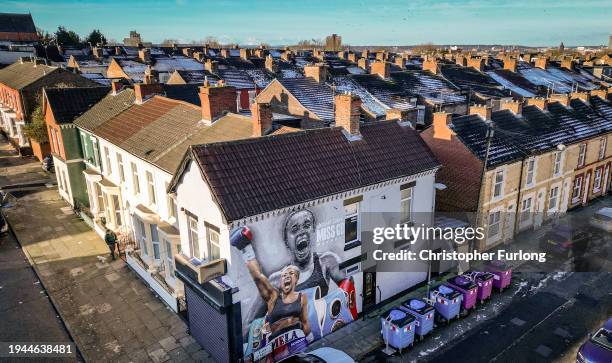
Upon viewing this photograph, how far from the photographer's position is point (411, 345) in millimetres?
16000

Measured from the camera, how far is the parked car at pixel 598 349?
13.7m

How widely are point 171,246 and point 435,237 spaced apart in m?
12.0

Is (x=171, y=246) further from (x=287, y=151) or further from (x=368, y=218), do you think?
(x=368, y=218)

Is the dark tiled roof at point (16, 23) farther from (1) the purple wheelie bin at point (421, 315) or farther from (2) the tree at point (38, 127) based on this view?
(1) the purple wheelie bin at point (421, 315)

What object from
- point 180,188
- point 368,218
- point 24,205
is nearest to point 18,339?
point 180,188

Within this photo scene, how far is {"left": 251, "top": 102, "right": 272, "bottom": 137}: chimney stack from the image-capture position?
57.0ft

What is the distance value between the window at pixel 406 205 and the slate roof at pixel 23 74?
3846 centimetres

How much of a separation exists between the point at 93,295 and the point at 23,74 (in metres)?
38.2

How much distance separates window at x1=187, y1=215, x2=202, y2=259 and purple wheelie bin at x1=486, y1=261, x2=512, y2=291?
1345 cm

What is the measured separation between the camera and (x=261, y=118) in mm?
17469

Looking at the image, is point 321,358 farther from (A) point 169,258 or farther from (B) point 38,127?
(B) point 38,127

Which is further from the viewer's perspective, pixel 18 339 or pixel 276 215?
pixel 18 339

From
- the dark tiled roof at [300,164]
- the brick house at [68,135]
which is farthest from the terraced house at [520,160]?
the brick house at [68,135]

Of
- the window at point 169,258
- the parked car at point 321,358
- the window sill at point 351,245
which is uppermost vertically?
the window sill at point 351,245
